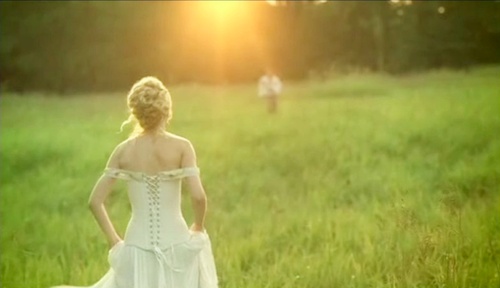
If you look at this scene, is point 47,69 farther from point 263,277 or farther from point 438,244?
point 438,244

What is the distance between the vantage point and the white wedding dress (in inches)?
120

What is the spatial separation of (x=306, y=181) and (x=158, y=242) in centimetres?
111

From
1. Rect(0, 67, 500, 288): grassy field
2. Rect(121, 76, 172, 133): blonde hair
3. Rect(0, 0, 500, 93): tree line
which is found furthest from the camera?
Rect(0, 0, 500, 93): tree line

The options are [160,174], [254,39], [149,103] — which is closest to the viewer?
[149,103]

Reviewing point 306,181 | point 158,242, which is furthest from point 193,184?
point 306,181

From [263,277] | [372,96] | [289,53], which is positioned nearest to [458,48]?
[372,96]

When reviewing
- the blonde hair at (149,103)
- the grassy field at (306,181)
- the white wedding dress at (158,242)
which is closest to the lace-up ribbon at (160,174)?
the white wedding dress at (158,242)

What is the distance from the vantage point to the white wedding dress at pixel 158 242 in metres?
3.05

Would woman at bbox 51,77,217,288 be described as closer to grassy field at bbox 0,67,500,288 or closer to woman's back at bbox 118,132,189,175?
woman's back at bbox 118,132,189,175

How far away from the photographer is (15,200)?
4293 mm

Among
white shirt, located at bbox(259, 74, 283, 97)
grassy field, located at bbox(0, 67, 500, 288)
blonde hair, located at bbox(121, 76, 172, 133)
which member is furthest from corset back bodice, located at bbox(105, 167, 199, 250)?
white shirt, located at bbox(259, 74, 283, 97)

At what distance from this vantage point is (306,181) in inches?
160

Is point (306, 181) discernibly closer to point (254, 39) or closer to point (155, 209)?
point (254, 39)

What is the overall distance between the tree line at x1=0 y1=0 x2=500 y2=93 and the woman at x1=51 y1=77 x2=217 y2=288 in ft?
3.59
